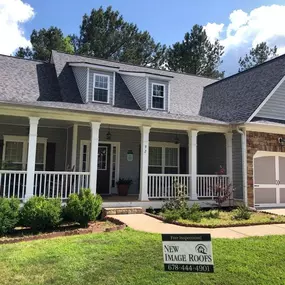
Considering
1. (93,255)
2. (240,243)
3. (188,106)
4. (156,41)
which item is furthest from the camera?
(156,41)

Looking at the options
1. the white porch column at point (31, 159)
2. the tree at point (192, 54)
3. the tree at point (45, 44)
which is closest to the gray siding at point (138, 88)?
the white porch column at point (31, 159)

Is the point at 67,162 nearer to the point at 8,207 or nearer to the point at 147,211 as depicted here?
the point at 147,211

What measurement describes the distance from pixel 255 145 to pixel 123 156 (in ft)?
18.4

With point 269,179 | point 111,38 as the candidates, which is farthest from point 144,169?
point 111,38

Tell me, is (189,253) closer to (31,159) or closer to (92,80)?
(31,159)

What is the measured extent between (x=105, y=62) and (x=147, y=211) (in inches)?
335

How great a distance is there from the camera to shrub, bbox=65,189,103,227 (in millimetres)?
8133

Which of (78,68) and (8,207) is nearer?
(8,207)

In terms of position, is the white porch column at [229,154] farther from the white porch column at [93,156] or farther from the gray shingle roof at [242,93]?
the white porch column at [93,156]

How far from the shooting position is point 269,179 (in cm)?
1216

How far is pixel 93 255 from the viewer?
Answer: 5418 mm

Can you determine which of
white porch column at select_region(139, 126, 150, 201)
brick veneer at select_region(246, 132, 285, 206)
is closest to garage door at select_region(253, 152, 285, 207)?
brick veneer at select_region(246, 132, 285, 206)

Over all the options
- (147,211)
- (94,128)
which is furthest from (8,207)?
(147,211)

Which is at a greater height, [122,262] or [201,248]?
[201,248]
